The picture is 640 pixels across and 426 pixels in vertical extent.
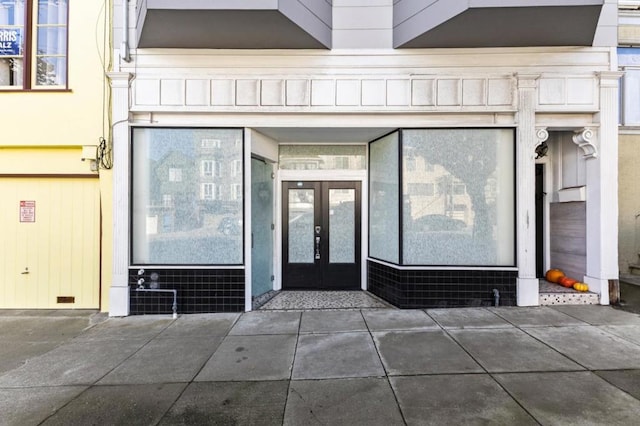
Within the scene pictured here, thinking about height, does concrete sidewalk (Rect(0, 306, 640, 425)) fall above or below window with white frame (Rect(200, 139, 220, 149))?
below

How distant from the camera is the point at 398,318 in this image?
546 cm

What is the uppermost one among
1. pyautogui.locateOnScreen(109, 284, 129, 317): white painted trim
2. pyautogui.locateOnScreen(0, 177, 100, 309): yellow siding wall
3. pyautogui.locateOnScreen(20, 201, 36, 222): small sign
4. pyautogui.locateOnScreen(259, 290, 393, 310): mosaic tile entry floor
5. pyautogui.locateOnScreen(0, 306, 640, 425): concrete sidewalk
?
pyautogui.locateOnScreen(20, 201, 36, 222): small sign

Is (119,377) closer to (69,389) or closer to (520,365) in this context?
(69,389)

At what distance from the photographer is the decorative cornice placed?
6.05 meters

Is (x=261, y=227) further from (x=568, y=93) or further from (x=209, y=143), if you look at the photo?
(x=568, y=93)

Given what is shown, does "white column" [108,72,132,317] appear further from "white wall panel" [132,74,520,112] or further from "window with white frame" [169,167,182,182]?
"window with white frame" [169,167,182,182]

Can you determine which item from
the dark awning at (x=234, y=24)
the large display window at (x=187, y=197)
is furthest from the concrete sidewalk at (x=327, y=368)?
the dark awning at (x=234, y=24)

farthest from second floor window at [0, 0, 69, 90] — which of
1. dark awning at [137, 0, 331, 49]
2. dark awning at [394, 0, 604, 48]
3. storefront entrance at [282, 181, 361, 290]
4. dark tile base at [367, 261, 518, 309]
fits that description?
dark tile base at [367, 261, 518, 309]

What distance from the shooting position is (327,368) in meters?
3.83

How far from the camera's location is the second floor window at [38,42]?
6.09 metres

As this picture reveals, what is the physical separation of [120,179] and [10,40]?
11.0ft

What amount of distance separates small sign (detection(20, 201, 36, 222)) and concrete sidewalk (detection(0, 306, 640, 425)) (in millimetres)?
1797

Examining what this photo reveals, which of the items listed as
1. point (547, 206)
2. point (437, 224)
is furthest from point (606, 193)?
point (437, 224)

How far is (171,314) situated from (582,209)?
7.88m
